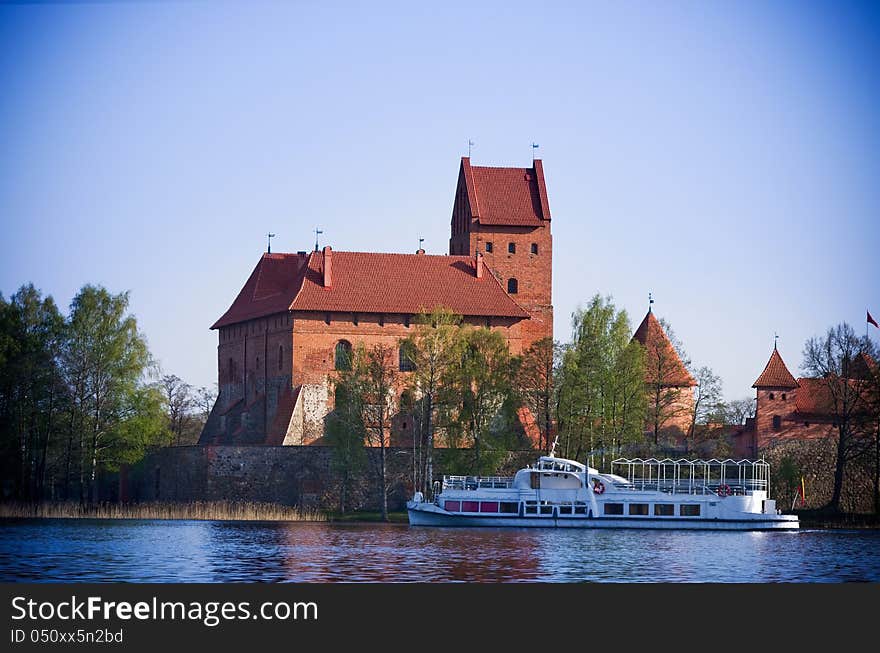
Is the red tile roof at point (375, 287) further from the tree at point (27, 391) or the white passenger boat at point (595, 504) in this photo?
the white passenger boat at point (595, 504)

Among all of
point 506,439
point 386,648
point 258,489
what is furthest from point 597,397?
point 386,648

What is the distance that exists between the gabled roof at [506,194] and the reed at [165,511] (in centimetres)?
2252

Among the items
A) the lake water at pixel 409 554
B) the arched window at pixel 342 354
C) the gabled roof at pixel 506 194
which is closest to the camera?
the lake water at pixel 409 554

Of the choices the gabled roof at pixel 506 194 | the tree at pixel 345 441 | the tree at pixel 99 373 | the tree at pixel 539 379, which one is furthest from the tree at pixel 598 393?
the tree at pixel 99 373

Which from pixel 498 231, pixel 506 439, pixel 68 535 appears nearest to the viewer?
pixel 68 535

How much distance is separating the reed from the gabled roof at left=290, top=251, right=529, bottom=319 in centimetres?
1257

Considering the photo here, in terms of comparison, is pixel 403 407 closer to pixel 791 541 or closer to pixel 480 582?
pixel 791 541

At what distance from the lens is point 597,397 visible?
7594 cm

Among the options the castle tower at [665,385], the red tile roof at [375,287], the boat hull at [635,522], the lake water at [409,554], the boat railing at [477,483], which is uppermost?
the red tile roof at [375,287]

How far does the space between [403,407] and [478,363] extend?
454 cm

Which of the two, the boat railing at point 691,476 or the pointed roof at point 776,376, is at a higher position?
the pointed roof at point 776,376

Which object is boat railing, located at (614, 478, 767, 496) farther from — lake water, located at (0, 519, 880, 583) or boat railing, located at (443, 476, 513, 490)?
boat railing, located at (443, 476, 513, 490)

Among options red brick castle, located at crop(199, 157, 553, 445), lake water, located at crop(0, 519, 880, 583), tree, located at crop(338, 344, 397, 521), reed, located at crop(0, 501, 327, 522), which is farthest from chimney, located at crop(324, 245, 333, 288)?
lake water, located at crop(0, 519, 880, 583)

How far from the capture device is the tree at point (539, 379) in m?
76.2
